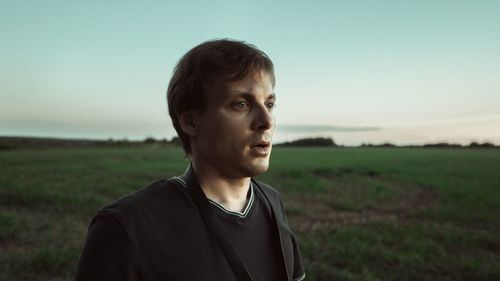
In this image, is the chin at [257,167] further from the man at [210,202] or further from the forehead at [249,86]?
the forehead at [249,86]

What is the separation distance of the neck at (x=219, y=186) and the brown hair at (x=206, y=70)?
249 mm

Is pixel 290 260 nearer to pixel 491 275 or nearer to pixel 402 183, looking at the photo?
pixel 491 275

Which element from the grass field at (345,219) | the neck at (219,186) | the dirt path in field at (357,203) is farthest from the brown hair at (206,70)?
the dirt path in field at (357,203)

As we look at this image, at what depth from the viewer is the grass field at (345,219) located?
18.7 feet

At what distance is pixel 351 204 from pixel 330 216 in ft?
4.62

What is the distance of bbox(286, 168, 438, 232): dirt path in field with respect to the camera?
9.02 metres

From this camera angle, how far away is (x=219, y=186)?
1.79 metres

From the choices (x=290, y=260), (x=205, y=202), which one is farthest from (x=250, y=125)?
(x=290, y=260)

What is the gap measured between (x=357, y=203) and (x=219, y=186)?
9899 mm

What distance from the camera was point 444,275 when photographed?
569 cm

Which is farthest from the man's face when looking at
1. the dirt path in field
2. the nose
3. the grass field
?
the dirt path in field

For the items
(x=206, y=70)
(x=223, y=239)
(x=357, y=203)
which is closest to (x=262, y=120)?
(x=206, y=70)

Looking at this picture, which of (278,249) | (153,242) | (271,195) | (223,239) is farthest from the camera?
(271,195)

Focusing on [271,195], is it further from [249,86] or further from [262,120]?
[249,86]
